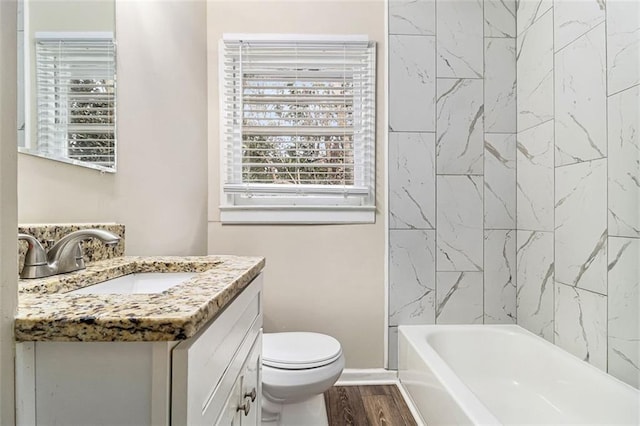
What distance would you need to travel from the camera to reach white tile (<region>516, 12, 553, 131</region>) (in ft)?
5.69

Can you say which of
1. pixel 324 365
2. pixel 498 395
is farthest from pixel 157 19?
pixel 498 395

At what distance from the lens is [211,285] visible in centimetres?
72

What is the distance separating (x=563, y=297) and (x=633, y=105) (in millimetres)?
891

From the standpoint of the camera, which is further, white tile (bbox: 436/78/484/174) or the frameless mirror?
white tile (bbox: 436/78/484/174)

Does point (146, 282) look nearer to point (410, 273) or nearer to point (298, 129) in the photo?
point (298, 129)

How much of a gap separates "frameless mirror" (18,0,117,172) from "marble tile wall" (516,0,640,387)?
6.48 feet

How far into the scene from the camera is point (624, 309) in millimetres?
1291

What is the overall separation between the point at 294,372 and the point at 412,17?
2.02 metres

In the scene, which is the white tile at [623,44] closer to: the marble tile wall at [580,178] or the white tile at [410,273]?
the marble tile wall at [580,178]

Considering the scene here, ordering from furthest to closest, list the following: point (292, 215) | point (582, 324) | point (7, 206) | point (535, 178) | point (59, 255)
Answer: point (292, 215), point (535, 178), point (582, 324), point (59, 255), point (7, 206)

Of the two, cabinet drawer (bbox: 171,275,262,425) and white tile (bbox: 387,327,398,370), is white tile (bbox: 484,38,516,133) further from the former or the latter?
cabinet drawer (bbox: 171,275,262,425)

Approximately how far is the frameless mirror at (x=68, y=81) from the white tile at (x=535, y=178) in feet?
6.63

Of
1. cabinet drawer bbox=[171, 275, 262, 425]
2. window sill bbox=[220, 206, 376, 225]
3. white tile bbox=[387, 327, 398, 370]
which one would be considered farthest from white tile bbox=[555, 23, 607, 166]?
cabinet drawer bbox=[171, 275, 262, 425]

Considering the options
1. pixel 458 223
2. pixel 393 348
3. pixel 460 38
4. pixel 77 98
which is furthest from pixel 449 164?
pixel 77 98
